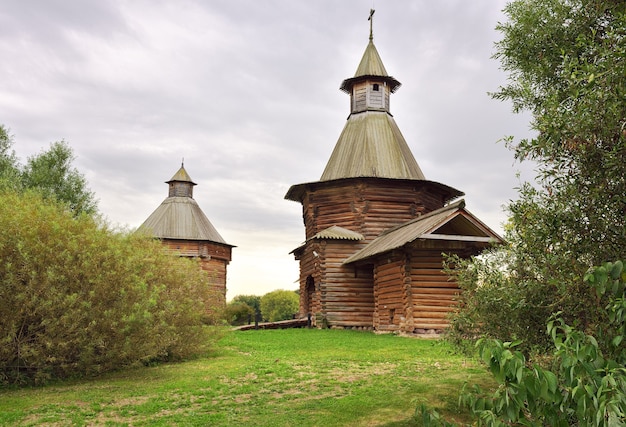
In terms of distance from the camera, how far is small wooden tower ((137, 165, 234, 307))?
132 ft

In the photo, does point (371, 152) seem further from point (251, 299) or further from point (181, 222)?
point (251, 299)

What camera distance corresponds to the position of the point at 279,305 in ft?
258

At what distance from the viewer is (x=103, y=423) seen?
917 cm

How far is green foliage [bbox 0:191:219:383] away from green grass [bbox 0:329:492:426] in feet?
2.48

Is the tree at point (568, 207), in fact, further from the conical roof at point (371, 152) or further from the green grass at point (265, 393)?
the conical roof at point (371, 152)

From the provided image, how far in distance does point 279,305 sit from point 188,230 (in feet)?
131

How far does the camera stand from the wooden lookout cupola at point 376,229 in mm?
21453

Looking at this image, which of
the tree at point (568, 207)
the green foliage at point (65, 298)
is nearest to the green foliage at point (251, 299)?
the green foliage at point (65, 298)

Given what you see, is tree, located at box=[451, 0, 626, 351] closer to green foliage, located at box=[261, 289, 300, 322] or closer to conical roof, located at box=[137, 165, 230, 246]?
conical roof, located at box=[137, 165, 230, 246]

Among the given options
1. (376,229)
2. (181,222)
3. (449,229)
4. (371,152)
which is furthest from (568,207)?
(181,222)

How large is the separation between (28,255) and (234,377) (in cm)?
559

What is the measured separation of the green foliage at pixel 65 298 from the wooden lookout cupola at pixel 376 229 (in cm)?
1054

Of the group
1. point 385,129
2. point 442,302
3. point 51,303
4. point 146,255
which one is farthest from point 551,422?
point 385,129

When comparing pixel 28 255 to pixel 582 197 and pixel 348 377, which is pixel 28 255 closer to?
pixel 348 377
